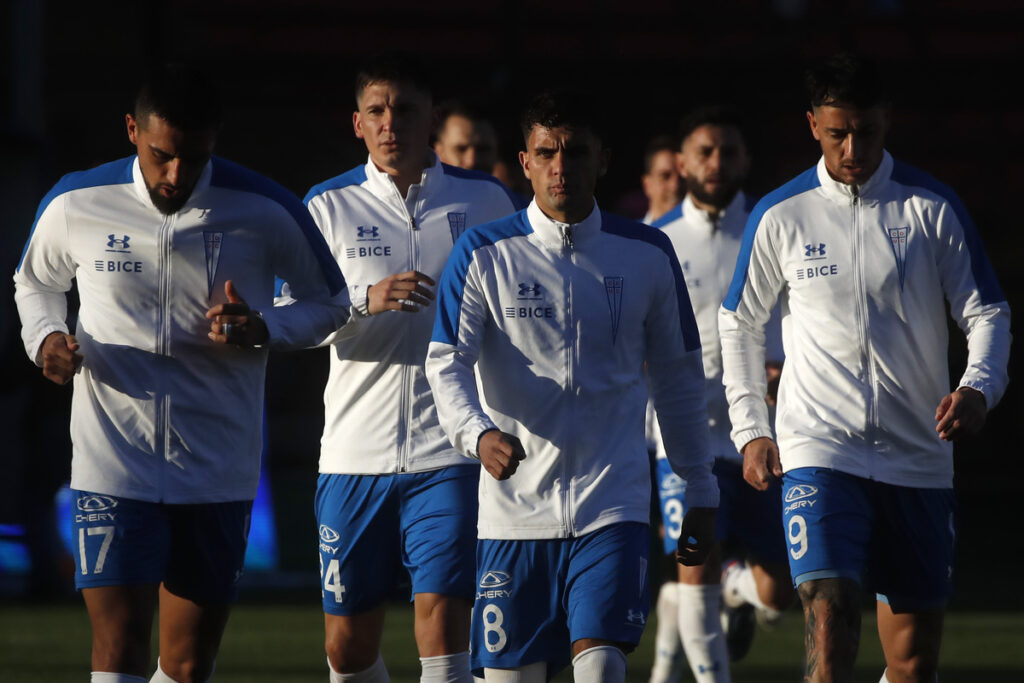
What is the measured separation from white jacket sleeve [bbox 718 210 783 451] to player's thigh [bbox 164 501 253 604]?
171 cm

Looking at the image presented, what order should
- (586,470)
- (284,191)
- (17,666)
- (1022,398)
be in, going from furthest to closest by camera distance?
(1022,398)
(17,666)
(284,191)
(586,470)

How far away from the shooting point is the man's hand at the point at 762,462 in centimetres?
555

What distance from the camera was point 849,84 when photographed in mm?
5426

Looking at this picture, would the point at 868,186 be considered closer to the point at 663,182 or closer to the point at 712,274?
the point at 712,274

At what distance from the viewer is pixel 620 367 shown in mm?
4938

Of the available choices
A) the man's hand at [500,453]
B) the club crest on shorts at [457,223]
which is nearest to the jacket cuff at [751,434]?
the club crest on shorts at [457,223]

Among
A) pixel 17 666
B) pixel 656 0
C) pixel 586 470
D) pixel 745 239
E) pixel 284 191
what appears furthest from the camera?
pixel 656 0

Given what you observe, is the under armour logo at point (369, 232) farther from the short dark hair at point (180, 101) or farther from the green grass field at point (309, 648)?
the green grass field at point (309, 648)

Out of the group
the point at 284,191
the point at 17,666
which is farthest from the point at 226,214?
the point at 17,666

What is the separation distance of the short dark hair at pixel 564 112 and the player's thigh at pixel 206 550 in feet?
5.02

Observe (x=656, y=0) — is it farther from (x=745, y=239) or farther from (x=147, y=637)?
(x=147, y=637)

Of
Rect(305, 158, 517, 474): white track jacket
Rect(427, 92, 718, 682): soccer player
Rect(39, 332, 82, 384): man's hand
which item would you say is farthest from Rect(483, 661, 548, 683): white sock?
Rect(39, 332, 82, 384): man's hand

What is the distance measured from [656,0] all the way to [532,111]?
16.1 meters

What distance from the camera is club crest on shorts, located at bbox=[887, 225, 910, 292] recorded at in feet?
18.0
